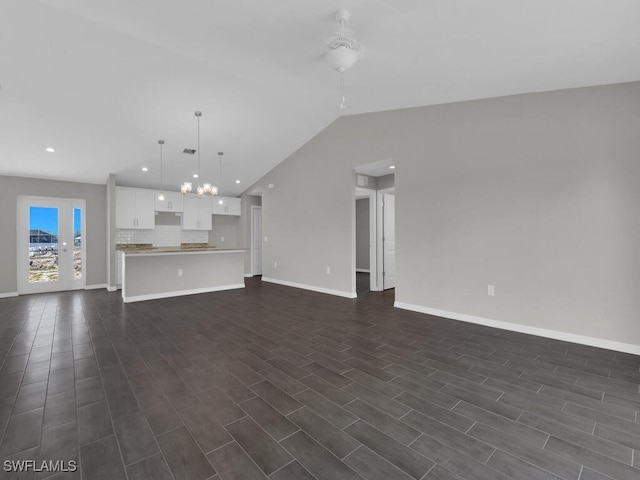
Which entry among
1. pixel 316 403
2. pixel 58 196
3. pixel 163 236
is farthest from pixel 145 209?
pixel 316 403

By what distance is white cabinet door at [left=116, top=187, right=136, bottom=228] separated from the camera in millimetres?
6715

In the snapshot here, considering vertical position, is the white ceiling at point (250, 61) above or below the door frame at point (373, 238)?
above

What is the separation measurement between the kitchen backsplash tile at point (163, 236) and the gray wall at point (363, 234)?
4.49 metres

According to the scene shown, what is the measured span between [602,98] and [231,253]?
640 centimetres

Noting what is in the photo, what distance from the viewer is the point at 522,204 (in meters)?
3.56

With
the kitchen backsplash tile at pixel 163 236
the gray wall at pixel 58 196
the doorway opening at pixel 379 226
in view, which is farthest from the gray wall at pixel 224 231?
the doorway opening at pixel 379 226

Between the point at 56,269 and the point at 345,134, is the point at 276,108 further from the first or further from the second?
the point at 56,269

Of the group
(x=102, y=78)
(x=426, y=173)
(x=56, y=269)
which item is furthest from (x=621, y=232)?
(x=56, y=269)

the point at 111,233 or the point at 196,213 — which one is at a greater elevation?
the point at 196,213

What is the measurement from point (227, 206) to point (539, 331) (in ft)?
24.4

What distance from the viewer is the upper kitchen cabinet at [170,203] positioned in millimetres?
7297

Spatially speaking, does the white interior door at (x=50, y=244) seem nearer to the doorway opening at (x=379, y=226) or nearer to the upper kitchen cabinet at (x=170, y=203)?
the upper kitchen cabinet at (x=170, y=203)

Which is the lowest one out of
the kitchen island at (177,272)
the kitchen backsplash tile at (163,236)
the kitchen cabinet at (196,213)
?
the kitchen island at (177,272)

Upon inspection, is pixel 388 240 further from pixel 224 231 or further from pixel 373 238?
pixel 224 231
